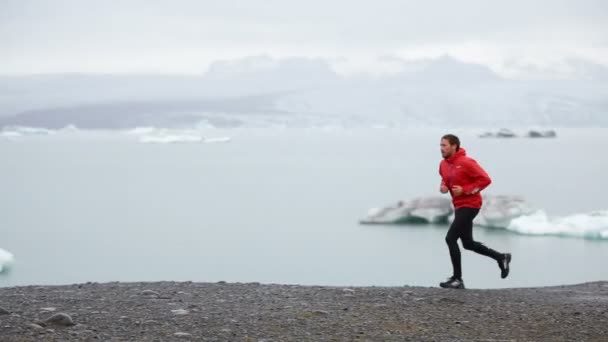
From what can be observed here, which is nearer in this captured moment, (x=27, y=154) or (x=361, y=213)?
(x=361, y=213)

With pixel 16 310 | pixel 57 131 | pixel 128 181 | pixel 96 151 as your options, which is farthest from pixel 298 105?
pixel 16 310

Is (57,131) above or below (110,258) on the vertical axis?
above

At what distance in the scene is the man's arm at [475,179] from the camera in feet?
19.9

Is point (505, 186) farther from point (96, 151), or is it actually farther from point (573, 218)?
point (96, 151)

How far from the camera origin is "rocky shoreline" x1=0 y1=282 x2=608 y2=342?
4.74 metres

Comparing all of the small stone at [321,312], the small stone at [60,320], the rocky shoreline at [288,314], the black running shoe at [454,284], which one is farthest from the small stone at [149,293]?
the black running shoe at [454,284]

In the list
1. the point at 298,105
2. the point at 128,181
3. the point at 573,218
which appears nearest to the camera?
the point at 573,218

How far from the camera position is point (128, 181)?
30.4 meters

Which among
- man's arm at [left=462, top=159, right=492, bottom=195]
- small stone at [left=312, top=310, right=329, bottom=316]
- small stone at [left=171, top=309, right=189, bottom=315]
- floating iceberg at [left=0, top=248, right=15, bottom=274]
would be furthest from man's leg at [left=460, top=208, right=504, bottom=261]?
floating iceberg at [left=0, top=248, right=15, bottom=274]

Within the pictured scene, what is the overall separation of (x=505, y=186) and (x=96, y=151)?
31.2 meters

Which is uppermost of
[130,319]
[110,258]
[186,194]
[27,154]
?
[27,154]

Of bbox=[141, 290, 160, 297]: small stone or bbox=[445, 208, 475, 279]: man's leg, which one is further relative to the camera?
bbox=[445, 208, 475, 279]: man's leg

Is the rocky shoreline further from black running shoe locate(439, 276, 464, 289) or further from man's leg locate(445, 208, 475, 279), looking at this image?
man's leg locate(445, 208, 475, 279)

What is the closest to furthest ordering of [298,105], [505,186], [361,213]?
1. [361,213]
2. [505,186]
3. [298,105]
